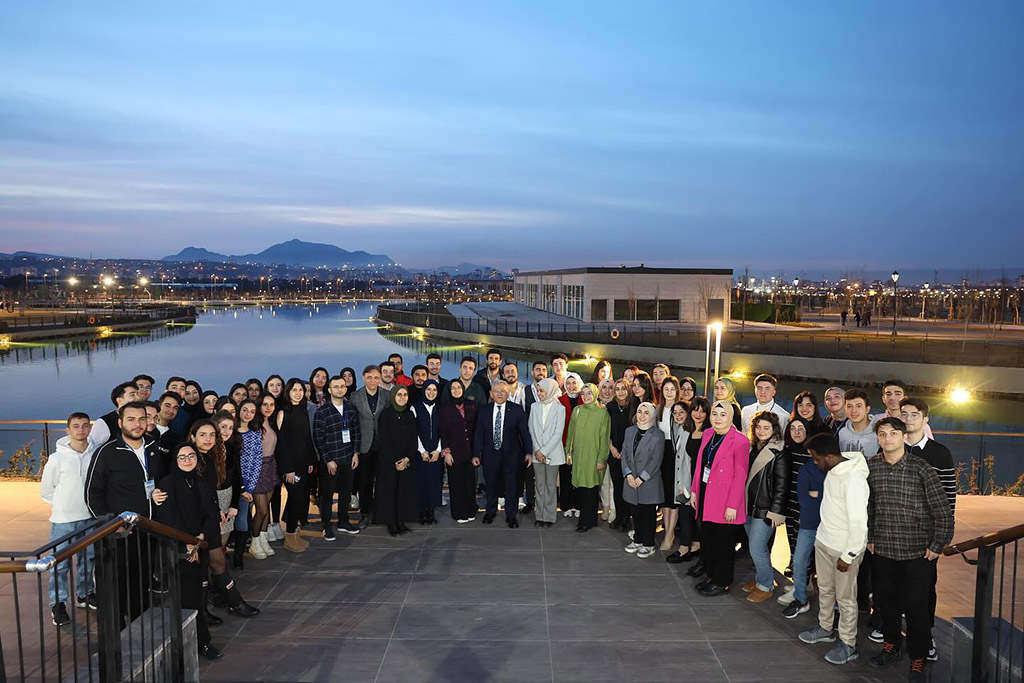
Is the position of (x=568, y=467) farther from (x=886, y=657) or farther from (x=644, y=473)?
(x=886, y=657)

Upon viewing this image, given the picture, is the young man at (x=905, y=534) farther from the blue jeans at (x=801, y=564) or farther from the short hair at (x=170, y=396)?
the short hair at (x=170, y=396)

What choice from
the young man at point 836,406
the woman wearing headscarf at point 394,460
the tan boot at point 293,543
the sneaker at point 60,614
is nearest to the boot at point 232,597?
the sneaker at point 60,614

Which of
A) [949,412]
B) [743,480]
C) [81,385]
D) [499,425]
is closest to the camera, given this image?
[743,480]

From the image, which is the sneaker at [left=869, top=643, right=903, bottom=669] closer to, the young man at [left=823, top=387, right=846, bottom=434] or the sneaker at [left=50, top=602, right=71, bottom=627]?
the young man at [left=823, top=387, right=846, bottom=434]

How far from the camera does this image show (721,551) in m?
6.15

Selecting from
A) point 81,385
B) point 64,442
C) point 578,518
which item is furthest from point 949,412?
point 81,385

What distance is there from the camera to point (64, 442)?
5.39m

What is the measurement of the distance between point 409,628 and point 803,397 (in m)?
4.02

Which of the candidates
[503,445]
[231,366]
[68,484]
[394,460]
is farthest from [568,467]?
[231,366]

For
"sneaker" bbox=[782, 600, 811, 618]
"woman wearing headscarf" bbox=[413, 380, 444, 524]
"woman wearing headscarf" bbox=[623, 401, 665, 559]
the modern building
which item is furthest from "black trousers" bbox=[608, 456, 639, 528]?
the modern building

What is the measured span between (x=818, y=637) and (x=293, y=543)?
5019mm

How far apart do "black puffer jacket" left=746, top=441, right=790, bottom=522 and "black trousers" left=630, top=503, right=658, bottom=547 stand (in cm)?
126

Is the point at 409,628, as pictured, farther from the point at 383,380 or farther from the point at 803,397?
the point at 803,397

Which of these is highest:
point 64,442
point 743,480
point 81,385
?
point 64,442
